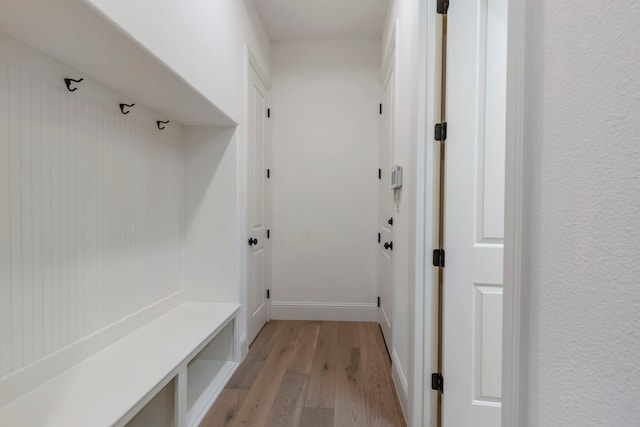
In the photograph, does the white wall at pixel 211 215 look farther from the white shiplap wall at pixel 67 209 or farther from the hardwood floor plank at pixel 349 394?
the hardwood floor plank at pixel 349 394

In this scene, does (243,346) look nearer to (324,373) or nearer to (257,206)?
(324,373)

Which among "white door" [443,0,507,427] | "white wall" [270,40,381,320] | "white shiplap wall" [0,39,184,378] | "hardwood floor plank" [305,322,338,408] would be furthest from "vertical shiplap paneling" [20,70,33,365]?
"white wall" [270,40,381,320]

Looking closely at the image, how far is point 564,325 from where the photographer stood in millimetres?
551

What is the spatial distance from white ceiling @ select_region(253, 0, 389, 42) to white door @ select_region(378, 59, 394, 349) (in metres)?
0.54

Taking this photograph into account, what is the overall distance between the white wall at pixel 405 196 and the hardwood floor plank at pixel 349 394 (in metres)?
0.24

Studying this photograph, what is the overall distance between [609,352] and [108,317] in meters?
1.92

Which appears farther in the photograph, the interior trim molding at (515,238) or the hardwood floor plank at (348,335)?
the hardwood floor plank at (348,335)

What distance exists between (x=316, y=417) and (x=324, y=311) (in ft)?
4.84

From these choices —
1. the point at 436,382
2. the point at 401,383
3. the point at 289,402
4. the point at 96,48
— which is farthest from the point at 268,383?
the point at 96,48

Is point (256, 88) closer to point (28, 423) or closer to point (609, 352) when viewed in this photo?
point (28, 423)

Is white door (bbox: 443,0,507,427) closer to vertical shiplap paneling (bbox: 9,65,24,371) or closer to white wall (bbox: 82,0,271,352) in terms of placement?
white wall (bbox: 82,0,271,352)

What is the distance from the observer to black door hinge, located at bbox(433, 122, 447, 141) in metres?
1.46

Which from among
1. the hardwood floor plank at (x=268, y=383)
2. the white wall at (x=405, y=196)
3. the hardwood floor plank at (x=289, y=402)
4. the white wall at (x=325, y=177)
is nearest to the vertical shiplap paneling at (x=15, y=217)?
the hardwood floor plank at (x=268, y=383)

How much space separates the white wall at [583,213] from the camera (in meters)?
0.44
